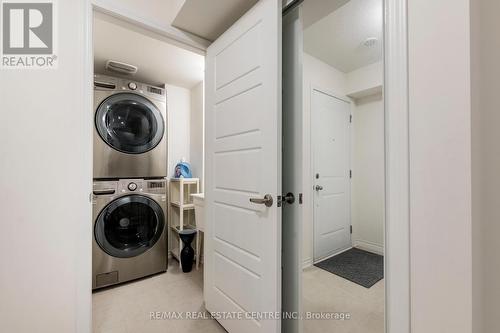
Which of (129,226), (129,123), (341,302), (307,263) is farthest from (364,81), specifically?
(129,226)

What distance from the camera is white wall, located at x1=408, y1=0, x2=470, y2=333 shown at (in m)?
0.59

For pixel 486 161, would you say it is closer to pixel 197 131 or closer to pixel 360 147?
pixel 360 147

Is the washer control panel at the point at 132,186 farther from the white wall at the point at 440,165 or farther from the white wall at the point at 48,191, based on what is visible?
the white wall at the point at 440,165

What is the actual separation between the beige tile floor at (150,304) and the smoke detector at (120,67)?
7.58ft

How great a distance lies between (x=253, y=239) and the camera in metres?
1.24

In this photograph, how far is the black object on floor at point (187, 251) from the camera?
2.35 m

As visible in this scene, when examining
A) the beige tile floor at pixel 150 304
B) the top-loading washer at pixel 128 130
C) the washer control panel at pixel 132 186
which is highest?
the top-loading washer at pixel 128 130

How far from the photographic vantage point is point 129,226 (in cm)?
222

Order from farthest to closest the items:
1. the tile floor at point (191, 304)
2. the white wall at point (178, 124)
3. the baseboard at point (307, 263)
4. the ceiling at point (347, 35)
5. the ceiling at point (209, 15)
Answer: the white wall at point (178, 124) < the baseboard at point (307, 263) < the ceiling at point (347, 35) < the tile floor at point (191, 304) < the ceiling at point (209, 15)

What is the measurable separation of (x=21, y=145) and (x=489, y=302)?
200cm

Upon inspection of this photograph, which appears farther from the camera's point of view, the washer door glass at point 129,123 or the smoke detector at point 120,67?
the smoke detector at point 120,67

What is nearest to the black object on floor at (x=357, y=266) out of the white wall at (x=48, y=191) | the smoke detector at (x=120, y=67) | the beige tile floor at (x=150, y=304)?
the beige tile floor at (x=150, y=304)

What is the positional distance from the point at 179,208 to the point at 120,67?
1743 mm

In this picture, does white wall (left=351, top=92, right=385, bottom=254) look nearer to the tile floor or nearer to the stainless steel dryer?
the tile floor
